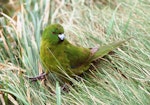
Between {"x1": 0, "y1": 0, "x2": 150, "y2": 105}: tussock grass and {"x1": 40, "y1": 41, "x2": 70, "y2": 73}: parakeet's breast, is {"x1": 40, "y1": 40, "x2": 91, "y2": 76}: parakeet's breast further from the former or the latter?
{"x1": 0, "y1": 0, "x2": 150, "y2": 105}: tussock grass

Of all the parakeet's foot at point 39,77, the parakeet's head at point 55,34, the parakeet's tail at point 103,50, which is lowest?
the parakeet's tail at point 103,50

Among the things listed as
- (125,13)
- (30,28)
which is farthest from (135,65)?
(30,28)

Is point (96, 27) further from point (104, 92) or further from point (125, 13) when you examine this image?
point (104, 92)

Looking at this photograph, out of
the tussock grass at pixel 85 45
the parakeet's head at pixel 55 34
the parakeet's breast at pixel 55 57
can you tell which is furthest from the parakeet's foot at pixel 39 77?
the parakeet's head at pixel 55 34

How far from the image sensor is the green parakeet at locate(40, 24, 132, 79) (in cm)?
250

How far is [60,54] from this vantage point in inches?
98.7

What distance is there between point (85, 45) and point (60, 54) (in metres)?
0.51

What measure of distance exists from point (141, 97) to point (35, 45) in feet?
3.85

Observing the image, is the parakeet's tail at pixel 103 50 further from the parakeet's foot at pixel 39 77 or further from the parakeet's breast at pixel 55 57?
the parakeet's foot at pixel 39 77

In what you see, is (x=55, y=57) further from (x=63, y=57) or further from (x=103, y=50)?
(x=103, y=50)

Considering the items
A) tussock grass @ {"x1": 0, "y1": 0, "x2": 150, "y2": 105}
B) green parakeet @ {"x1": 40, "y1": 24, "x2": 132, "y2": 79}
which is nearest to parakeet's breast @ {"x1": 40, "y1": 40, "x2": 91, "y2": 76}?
green parakeet @ {"x1": 40, "y1": 24, "x2": 132, "y2": 79}

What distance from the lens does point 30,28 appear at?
3479 millimetres

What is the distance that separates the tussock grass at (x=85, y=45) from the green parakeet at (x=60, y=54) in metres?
0.11

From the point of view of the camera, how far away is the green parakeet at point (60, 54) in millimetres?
2504
